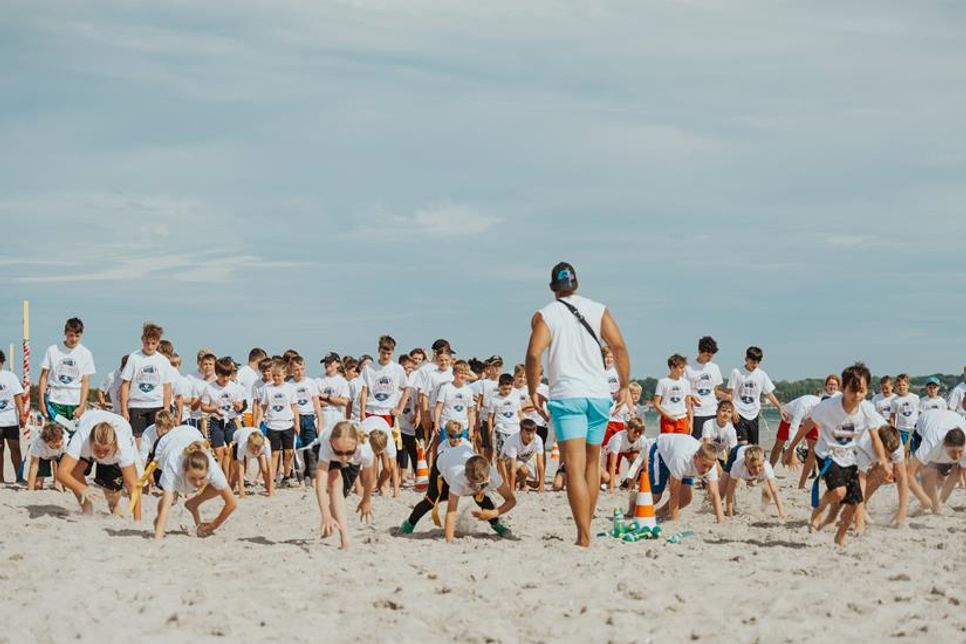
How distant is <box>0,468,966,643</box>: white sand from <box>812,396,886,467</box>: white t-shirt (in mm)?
780

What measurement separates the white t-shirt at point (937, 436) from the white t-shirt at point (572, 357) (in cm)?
477

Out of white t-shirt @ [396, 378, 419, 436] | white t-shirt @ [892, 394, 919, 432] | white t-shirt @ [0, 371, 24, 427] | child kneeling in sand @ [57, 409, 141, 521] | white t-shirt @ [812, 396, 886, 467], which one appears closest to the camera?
white t-shirt @ [812, 396, 886, 467]

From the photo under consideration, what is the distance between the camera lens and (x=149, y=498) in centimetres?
1333

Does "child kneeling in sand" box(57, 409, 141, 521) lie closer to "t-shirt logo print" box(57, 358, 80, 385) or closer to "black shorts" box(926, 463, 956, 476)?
"t-shirt logo print" box(57, 358, 80, 385)

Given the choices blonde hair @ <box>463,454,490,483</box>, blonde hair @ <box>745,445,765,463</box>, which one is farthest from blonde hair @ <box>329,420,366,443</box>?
blonde hair @ <box>745,445,765,463</box>

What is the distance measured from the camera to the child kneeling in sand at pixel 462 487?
9867mm

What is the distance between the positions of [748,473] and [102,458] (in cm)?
652

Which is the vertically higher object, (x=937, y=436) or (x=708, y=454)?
(x=937, y=436)

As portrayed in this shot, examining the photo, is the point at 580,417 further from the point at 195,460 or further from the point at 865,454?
the point at 195,460

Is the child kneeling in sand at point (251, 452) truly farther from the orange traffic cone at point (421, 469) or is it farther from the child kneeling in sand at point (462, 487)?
the child kneeling in sand at point (462, 487)

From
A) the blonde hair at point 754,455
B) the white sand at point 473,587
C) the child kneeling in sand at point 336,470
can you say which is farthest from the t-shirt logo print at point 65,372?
the blonde hair at point 754,455

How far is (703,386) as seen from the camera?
15.3 metres

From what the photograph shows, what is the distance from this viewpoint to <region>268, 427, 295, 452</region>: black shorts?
50.2 feet

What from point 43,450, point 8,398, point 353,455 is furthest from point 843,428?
point 8,398
